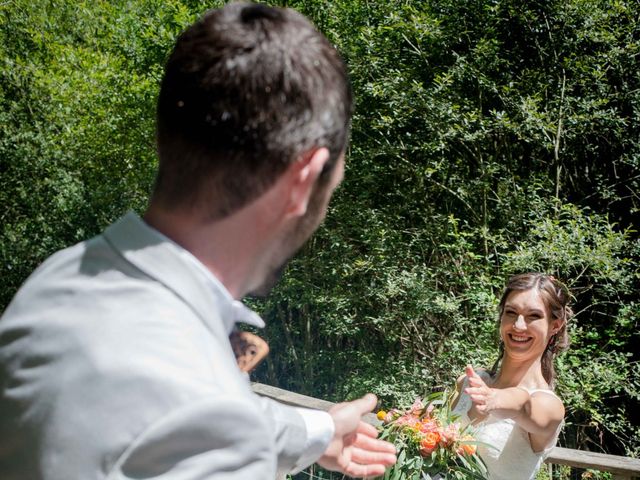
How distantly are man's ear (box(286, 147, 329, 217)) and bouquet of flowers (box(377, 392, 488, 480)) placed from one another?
1717 millimetres

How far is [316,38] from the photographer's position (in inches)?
30.0

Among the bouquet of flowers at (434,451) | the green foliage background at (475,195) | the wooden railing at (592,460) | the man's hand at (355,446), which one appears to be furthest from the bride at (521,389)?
the green foliage background at (475,195)

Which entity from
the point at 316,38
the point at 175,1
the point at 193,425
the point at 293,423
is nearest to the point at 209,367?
the point at 193,425

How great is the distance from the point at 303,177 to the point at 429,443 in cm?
175

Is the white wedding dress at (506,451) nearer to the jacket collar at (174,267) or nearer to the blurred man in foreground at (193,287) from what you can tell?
the blurred man in foreground at (193,287)

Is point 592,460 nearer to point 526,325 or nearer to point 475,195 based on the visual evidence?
point 526,325

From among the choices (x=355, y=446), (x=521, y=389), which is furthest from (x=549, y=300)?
(x=355, y=446)

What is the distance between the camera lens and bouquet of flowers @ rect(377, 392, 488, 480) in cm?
229

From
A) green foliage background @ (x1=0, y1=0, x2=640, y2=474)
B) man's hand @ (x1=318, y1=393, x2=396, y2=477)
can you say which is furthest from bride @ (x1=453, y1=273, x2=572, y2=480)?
green foliage background @ (x1=0, y1=0, x2=640, y2=474)

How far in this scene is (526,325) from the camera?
2.79 m

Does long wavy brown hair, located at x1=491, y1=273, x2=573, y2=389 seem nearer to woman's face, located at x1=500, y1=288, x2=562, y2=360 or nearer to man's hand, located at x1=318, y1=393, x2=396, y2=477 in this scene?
woman's face, located at x1=500, y1=288, x2=562, y2=360

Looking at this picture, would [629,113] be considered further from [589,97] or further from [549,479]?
[549,479]

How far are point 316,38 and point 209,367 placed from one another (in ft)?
1.21

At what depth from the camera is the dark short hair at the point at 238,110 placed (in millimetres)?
698
